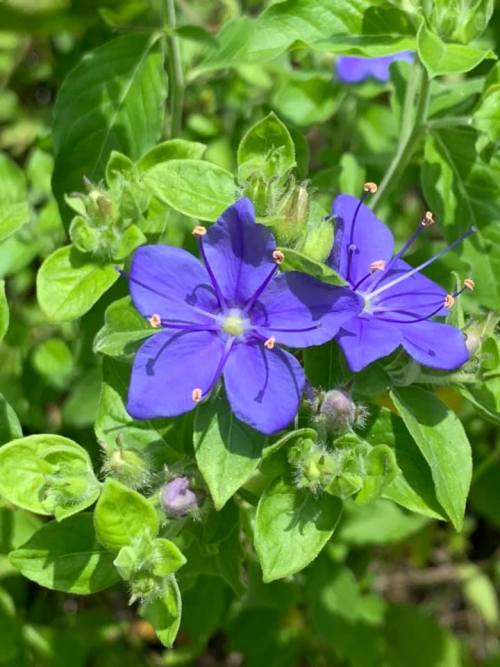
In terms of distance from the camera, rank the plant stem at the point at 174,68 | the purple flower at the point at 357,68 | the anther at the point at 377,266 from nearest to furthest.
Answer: the anther at the point at 377,266, the plant stem at the point at 174,68, the purple flower at the point at 357,68

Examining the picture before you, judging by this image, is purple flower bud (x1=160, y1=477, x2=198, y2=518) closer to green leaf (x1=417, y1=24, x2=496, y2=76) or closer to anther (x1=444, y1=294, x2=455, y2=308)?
anther (x1=444, y1=294, x2=455, y2=308)

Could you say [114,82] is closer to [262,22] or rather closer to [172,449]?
[262,22]

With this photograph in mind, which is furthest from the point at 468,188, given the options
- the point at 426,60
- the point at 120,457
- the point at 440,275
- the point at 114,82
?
the point at 120,457

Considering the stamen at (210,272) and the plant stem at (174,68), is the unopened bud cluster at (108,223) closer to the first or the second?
the stamen at (210,272)

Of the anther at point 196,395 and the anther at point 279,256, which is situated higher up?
the anther at point 279,256

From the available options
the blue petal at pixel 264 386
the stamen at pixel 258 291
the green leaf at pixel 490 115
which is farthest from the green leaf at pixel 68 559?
the green leaf at pixel 490 115
